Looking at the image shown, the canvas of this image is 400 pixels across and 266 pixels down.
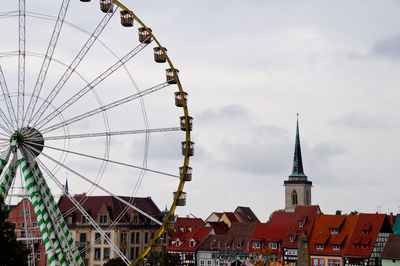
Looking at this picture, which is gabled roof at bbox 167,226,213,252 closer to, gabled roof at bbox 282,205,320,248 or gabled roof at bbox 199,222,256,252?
gabled roof at bbox 199,222,256,252

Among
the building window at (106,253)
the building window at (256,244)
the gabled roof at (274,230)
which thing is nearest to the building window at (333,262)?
the gabled roof at (274,230)

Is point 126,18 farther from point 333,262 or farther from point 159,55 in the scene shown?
point 333,262

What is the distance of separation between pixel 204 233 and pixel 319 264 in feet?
71.0

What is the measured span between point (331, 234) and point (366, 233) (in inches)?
198

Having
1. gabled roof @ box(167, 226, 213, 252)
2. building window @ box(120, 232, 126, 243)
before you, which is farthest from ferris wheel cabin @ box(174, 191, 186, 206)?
gabled roof @ box(167, 226, 213, 252)

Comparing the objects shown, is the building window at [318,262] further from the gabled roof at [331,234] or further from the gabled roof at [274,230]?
the gabled roof at [274,230]

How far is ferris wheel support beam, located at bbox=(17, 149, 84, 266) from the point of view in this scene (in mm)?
37594

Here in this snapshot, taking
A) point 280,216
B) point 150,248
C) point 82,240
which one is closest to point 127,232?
point 82,240

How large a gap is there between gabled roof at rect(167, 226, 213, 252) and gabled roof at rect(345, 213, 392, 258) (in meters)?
25.1

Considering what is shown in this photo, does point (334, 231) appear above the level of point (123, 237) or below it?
above

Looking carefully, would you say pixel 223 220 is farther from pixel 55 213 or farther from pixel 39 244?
pixel 55 213

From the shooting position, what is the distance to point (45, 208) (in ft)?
124

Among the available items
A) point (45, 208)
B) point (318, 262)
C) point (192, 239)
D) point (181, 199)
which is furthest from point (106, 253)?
point (45, 208)

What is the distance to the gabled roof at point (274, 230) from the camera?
94463 mm
